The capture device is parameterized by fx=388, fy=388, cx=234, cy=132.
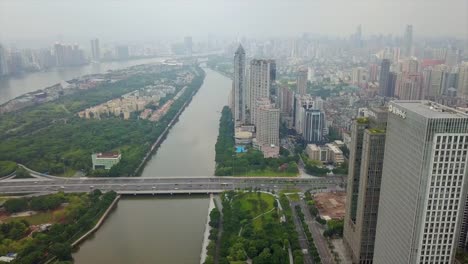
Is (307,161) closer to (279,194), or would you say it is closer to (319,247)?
(279,194)

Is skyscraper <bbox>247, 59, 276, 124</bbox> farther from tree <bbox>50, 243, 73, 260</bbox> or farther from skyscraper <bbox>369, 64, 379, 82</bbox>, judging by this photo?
tree <bbox>50, 243, 73, 260</bbox>

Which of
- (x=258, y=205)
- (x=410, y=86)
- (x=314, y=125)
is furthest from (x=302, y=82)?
(x=258, y=205)

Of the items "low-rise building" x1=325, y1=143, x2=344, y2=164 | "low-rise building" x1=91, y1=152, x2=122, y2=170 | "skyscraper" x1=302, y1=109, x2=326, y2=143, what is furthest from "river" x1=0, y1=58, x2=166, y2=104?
"low-rise building" x1=325, y1=143, x2=344, y2=164

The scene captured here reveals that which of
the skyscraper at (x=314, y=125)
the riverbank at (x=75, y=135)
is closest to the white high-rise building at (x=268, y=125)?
the skyscraper at (x=314, y=125)

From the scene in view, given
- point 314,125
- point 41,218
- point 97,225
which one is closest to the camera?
point 97,225

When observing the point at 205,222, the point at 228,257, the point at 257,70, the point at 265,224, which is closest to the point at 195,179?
the point at 205,222

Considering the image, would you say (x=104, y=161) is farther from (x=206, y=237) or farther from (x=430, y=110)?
(x=430, y=110)
